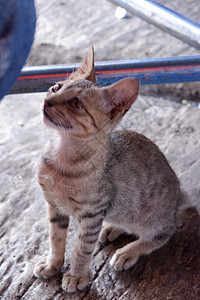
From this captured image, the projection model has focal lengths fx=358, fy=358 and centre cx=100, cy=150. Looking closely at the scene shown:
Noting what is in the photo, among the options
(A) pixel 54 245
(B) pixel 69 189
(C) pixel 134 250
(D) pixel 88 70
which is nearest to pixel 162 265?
(C) pixel 134 250

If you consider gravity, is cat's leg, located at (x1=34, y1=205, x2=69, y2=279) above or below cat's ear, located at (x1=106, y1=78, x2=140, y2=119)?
below

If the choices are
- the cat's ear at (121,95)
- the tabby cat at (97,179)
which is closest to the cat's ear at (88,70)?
the tabby cat at (97,179)

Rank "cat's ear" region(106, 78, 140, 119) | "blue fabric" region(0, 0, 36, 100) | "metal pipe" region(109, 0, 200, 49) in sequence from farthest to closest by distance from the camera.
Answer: "metal pipe" region(109, 0, 200, 49), "cat's ear" region(106, 78, 140, 119), "blue fabric" region(0, 0, 36, 100)

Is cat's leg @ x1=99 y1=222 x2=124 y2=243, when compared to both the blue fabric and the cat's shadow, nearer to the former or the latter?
the cat's shadow

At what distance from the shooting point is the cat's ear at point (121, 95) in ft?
4.91

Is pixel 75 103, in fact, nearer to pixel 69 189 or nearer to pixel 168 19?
pixel 69 189

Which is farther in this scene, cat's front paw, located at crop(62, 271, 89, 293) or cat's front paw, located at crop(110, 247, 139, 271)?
cat's front paw, located at crop(110, 247, 139, 271)

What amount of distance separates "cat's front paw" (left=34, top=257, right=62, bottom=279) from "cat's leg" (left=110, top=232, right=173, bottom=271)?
0.31 m

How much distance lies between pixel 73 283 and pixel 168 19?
1600mm

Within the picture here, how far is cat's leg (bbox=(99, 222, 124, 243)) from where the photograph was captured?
214 cm

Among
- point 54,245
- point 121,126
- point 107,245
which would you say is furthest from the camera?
point 121,126

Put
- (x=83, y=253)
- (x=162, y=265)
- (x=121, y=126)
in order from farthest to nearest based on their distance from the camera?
1. (x=121, y=126)
2. (x=162, y=265)
3. (x=83, y=253)

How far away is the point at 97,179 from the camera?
1.72 m

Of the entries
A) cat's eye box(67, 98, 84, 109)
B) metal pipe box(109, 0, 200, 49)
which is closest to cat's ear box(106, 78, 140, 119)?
cat's eye box(67, 98, 84, 109)
